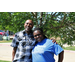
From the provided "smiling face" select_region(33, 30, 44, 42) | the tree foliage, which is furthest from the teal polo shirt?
the tree foliage

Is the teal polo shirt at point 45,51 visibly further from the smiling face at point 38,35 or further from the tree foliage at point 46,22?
the tree foliage at point 46,22

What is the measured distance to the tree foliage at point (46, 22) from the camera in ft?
14.9

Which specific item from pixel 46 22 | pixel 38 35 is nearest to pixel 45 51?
pixel 38 35

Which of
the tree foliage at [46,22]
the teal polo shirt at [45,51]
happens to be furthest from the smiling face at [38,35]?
the tree foliage at [46,22]

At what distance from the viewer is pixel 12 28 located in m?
4.93

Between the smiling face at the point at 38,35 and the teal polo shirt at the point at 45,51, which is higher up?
the smiling face at the point at 38,35

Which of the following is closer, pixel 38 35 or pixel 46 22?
pixel 38 35

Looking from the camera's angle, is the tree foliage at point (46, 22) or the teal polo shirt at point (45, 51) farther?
the tree foliage at point (46, 22)

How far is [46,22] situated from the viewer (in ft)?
15.8

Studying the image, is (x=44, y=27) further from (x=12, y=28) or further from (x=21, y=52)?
(x=21, y=52)

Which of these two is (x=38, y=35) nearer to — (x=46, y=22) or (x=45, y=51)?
(x=45, y=51)

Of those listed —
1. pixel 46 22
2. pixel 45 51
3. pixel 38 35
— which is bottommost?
pixel 45 51

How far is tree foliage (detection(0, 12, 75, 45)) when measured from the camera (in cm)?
454

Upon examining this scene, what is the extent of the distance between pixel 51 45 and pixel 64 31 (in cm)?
327
